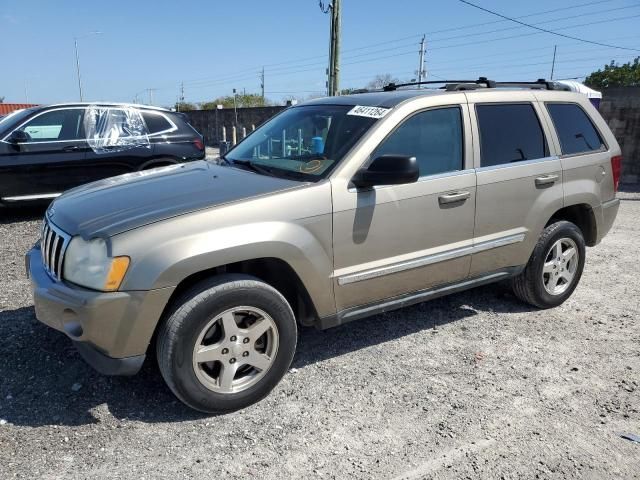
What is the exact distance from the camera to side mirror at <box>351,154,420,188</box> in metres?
3.04

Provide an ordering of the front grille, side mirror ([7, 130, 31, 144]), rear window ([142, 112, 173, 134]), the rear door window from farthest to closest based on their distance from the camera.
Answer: rear window ([142, 112, 173, 134])
the rear door window
side mirror ([7, 130, 31, 144])
the front grille

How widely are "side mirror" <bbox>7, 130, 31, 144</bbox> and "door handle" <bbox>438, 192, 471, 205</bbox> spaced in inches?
247

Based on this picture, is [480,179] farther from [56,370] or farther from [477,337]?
[56,370]

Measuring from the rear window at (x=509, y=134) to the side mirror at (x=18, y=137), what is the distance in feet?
20.7

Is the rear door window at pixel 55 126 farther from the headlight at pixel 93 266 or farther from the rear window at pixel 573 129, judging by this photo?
the rear window at pixel 573 129

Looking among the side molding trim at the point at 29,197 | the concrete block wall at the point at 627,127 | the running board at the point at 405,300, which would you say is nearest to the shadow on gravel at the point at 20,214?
the side molding trim at the point at 29,197

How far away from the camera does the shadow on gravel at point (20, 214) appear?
25.5 ft

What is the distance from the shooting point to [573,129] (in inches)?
175

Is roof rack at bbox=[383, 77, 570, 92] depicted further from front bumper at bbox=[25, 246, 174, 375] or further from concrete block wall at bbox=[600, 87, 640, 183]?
concrete block wall at bbox=[600, 87, 640, 183]

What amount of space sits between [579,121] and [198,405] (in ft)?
12.8

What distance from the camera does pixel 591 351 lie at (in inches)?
150

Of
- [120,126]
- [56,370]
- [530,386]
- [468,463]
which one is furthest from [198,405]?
[120,126]

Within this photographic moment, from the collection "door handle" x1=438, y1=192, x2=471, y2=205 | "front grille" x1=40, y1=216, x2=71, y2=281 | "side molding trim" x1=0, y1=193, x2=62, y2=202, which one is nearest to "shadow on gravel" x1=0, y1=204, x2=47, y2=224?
"side molding trim" x1=0, y1=193, x2=62, y2=202

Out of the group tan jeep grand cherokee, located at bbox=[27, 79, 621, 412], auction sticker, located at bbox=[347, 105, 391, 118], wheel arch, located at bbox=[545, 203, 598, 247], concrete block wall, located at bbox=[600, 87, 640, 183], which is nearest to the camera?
tan jeep grand cherokee, located at bbox=[27, 79, 621, 412]
